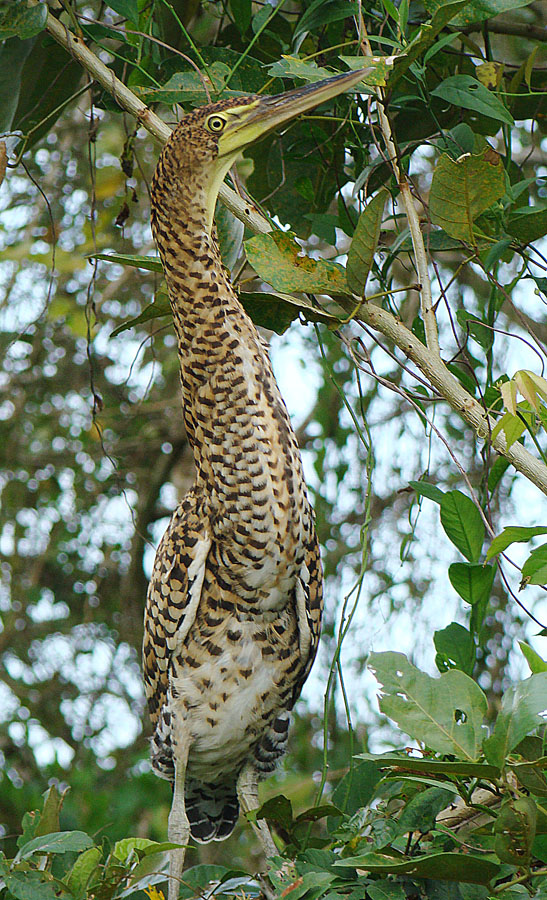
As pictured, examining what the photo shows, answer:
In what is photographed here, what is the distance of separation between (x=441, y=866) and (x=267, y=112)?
820 mm

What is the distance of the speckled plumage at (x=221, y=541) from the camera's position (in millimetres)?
1245

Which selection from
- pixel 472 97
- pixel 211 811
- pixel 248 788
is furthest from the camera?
pixel 211 811

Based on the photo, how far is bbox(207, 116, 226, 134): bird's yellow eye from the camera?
117 centimetres

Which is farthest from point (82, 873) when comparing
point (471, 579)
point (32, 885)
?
point (471, 579)

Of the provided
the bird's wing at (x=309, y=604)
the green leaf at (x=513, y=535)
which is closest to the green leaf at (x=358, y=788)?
the bird's wing at (x=309, y=604)

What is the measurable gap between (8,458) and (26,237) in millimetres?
715

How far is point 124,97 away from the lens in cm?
120

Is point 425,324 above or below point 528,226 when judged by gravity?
below

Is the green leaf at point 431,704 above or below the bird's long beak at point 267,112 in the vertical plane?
below

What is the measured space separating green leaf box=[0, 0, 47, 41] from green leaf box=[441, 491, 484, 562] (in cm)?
74

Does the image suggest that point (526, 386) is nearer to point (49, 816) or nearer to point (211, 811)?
point (49, 816)

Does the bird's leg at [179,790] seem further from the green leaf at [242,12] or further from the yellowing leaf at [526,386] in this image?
the green leaf at [242,12]

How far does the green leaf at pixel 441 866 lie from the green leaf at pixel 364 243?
56 cm

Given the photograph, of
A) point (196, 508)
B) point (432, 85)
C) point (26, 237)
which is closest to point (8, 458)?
point (26, 237)
